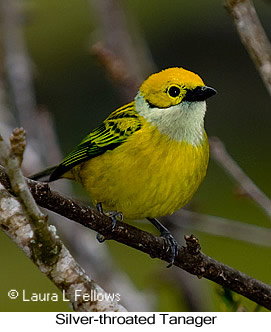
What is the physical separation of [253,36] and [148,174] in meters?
1.08

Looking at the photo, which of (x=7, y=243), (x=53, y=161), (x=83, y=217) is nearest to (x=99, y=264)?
(x=53, y=161)

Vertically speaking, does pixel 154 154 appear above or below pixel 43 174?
below

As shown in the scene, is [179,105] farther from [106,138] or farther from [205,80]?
[205,80]

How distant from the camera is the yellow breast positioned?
11.8ft

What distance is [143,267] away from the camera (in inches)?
364

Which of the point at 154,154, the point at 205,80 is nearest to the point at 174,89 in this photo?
the point at 154,154

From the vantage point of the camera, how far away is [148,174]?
3.57m

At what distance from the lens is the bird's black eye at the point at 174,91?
3756 millimetres

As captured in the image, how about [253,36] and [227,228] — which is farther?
[227,228]

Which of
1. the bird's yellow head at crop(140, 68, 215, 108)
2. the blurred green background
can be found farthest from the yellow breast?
Result: the blurred green background

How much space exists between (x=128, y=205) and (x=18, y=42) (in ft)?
6.29

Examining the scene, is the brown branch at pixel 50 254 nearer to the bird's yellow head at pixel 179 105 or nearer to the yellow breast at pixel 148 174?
the yellow breast at pixel 148 174

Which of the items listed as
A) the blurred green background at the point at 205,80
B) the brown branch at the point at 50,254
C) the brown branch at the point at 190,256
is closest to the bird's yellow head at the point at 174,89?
the brown branch at the point at 190,256

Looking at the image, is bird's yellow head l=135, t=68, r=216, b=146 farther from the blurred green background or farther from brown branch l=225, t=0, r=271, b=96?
the blurred green background
